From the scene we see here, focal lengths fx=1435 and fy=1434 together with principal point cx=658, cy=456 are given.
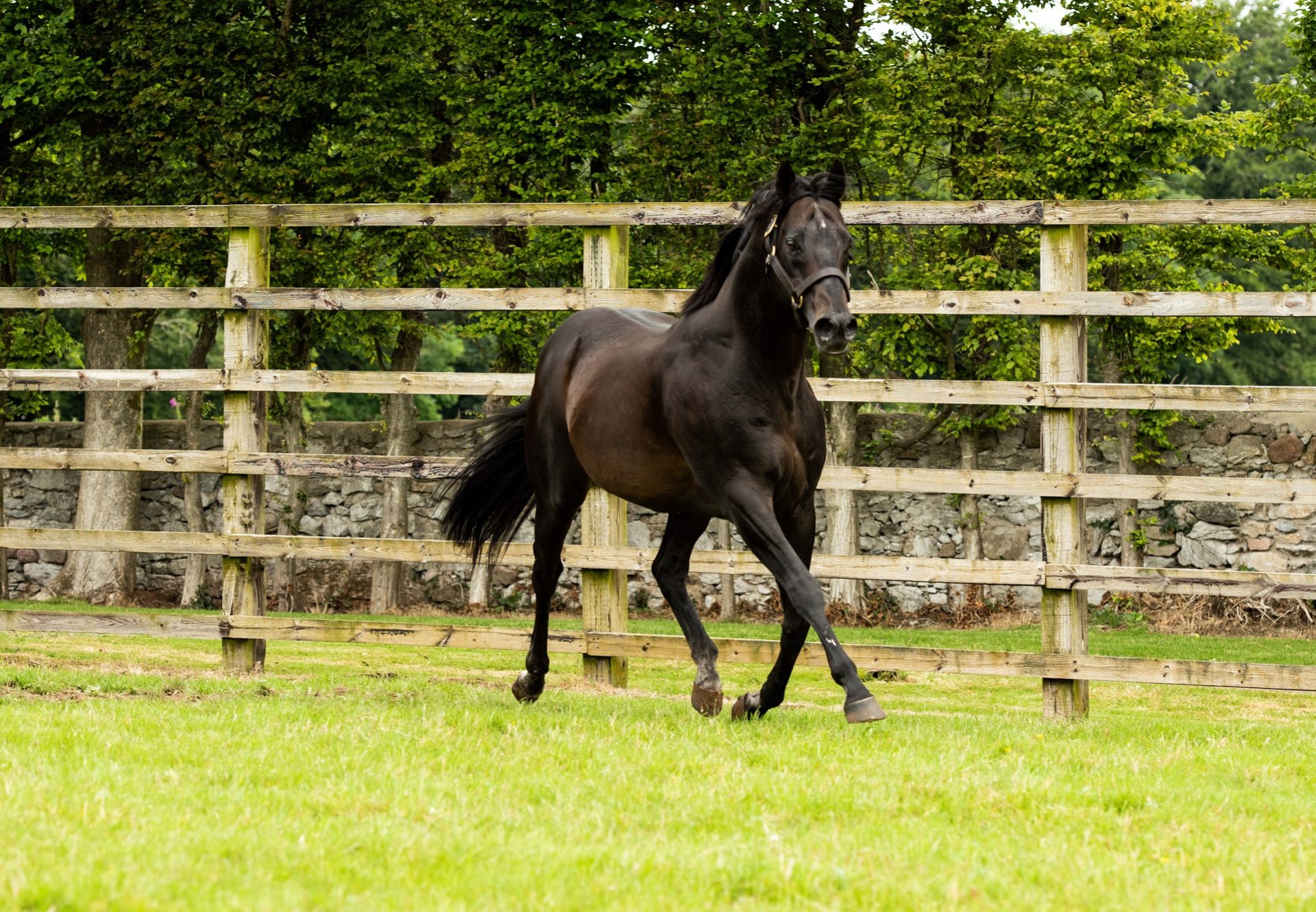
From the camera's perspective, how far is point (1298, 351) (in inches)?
1261

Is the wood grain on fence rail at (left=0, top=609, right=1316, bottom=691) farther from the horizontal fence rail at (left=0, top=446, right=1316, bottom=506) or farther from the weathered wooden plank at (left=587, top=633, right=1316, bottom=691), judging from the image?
the horizontal fence rail at (left=0, top=446, right=1316, bottom=506)

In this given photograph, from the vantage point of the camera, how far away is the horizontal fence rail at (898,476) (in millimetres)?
7133

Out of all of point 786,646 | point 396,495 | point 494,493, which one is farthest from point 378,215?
point 396,495

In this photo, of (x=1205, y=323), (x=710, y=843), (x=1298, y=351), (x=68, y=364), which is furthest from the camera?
(x=1298, y=351)

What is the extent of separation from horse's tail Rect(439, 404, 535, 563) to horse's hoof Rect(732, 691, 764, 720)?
2.02 m

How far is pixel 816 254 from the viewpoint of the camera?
5.80 meters

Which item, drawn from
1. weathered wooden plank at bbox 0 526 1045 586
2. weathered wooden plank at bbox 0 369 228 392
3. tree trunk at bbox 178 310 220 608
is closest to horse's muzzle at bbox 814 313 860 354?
weathered wooden plank at bbox 0 526 1045 586

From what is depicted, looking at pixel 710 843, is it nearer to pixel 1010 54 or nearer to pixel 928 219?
pixel 928 219

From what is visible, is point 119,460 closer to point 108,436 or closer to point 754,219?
point 754,219

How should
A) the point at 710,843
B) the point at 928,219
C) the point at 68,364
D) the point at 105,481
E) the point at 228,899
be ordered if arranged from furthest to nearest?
the point at 68,364 → the point at 105,481 → the point at 928,219 → the point at 710,843 → the point at 228,899

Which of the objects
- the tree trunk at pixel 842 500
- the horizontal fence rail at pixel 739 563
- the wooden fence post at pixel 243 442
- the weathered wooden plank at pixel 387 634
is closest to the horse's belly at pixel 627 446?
the horizontal fence rail at pixel 739 563

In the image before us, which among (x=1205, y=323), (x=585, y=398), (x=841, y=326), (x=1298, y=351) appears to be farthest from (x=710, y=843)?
(x=1298, y=351)

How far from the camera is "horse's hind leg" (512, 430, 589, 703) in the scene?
7312 millimetres

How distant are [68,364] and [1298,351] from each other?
2643cm
